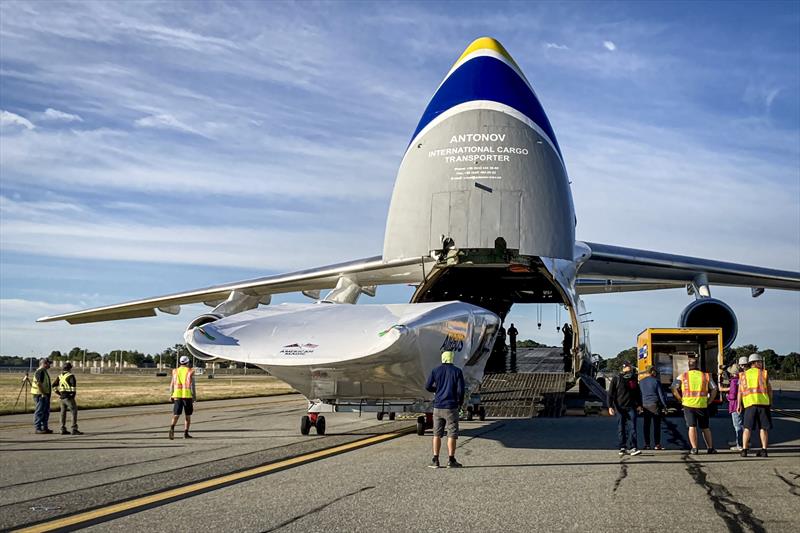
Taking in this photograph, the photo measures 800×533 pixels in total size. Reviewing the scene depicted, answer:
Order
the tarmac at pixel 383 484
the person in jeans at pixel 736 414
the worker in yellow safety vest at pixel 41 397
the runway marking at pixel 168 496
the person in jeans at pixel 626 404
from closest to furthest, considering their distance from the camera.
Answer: the runway marking at pixel 168 496
the tarmac at pixel 383 484
the person in jeans at pixel 626 404
the person in jeans at pixel 736 414
the worker in yellow safety vest at pixel 41 397

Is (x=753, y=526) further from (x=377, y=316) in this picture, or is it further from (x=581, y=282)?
(x=581, y=282)

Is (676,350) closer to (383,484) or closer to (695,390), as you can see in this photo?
(695,390)

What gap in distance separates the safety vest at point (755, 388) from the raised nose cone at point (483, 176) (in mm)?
6070

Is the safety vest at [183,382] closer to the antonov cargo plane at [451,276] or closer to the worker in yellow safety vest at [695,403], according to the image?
the antonov cargo plane at [451,276]

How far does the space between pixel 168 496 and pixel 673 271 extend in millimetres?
18180

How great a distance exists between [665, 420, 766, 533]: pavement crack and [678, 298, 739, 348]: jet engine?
11.5 meters

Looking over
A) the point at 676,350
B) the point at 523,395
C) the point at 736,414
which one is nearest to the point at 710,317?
the point at 676,350

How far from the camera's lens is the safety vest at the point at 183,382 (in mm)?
14344

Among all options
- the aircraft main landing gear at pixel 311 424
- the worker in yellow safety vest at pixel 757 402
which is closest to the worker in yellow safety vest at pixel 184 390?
the aircraft main landing gear at pixel 311 424

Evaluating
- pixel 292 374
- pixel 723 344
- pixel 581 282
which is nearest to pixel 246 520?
pixel 292 374

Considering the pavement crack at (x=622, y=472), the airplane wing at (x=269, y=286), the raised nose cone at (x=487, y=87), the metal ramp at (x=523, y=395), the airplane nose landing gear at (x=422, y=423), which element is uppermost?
the raised nose cone at (x=487, y=87)

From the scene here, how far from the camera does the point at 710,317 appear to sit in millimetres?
21078

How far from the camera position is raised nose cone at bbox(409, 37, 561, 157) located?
59.8 feet

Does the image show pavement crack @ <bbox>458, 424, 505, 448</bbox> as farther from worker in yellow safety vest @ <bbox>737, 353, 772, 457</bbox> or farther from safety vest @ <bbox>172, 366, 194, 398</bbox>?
safety vest @ <bbox>172, 366, 194, 398</bbox>
